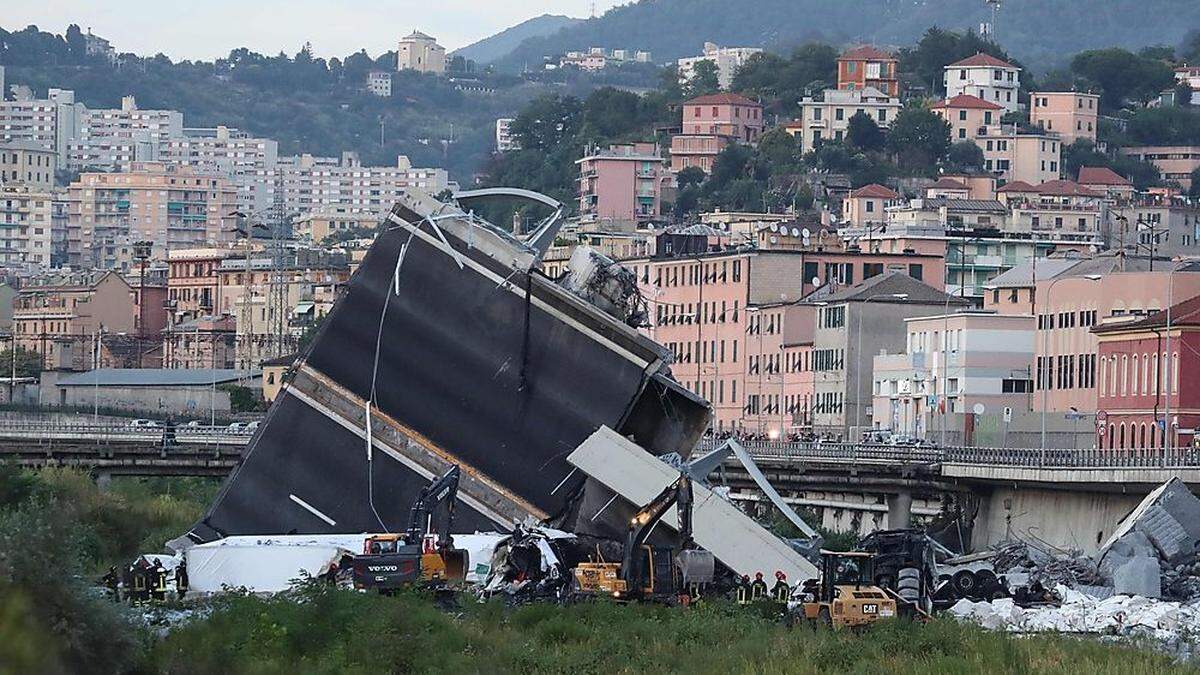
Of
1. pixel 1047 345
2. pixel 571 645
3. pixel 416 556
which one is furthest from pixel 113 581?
pixel 1047 345

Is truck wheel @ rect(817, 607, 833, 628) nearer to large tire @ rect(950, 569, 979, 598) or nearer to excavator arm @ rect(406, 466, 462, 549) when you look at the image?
large tire @ rect(950, 569, 979, 598)

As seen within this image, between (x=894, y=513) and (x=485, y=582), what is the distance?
25.8 meters

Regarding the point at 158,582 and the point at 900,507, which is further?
the point at 900,507

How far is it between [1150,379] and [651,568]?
37596 millimetres

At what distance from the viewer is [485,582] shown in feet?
190

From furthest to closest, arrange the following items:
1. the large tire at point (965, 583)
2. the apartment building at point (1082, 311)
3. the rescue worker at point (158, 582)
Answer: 1. the apartment building at point (1082, 311)
2. the large tire at point (965, 583)
3. the rescue worker at point (158, 582)

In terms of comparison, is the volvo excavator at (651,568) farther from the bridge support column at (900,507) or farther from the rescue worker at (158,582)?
the bridge support column at (900,507)

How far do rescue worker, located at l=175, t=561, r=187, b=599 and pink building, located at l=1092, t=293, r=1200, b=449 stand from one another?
32.8 m

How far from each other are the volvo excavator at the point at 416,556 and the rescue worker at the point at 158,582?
10.2ft

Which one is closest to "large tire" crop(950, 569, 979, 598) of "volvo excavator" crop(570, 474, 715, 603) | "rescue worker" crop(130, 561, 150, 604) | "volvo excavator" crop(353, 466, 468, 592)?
"volvo excavator" crop(570, 474, 715, 603)

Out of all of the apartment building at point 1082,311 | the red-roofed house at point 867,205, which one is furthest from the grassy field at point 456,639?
the red-roofed house at point 867,205

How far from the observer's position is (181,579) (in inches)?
2297

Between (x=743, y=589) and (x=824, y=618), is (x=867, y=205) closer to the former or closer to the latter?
(x=743, y=589)

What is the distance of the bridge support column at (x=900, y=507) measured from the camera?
268 feet
